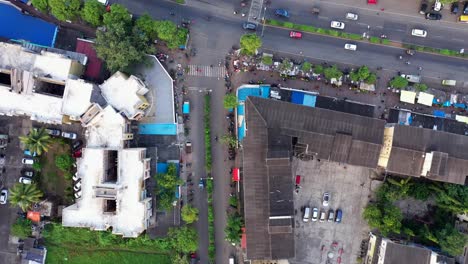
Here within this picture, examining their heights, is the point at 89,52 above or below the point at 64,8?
below

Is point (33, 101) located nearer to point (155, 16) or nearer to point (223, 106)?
point (155, 16)

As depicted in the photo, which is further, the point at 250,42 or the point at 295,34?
the point at 295,34

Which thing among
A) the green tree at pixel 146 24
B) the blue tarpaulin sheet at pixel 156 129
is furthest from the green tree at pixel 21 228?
the green tree at pixel 146 24

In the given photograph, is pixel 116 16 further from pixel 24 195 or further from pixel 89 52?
pixel 24 195

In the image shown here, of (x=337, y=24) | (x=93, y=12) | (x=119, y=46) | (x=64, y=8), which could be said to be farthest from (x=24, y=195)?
(x=337, y=24)

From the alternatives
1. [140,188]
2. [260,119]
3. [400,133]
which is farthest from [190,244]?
[400,133]
